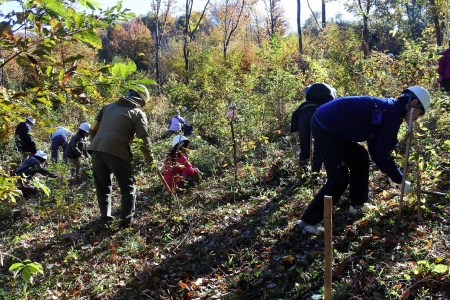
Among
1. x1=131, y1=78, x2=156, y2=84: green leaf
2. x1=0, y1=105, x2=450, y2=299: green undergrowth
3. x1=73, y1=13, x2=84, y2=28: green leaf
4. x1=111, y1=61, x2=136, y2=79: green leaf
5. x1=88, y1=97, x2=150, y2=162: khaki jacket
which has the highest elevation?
x1=73, y1=13, x2=84, y2=28: green leaf

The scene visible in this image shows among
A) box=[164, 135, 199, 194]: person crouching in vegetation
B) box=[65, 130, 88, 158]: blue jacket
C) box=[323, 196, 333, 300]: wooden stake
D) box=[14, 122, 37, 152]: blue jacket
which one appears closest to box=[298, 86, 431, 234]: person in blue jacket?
box=[323, 196, 333, 300]: wooden stake

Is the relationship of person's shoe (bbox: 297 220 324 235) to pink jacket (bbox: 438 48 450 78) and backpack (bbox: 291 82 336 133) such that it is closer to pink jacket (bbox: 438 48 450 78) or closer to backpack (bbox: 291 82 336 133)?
backpack (bbox: 291 82 336 133)

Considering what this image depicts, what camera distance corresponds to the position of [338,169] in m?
3.63

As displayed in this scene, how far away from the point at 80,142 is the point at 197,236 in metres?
4.94

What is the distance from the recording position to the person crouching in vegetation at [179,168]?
16.8 feet

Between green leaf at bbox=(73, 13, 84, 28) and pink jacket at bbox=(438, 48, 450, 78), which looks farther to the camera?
pink jacket at bbox=(438, 48, 450, 78)

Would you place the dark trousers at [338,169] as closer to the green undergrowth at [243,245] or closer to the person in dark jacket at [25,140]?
the green undergrowth at [243,245]

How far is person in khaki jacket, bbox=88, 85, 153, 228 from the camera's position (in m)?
4.61

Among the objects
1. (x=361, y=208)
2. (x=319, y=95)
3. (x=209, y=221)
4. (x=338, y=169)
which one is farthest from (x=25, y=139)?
(x=361, y=208)

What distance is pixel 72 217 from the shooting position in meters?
5.53

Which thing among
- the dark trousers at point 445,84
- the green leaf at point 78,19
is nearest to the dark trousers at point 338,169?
the green leaf at point 78,19

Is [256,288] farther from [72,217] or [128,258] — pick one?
[72,217]

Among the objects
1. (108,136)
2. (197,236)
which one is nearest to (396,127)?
(197,236)

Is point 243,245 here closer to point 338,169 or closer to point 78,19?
point 338,169
